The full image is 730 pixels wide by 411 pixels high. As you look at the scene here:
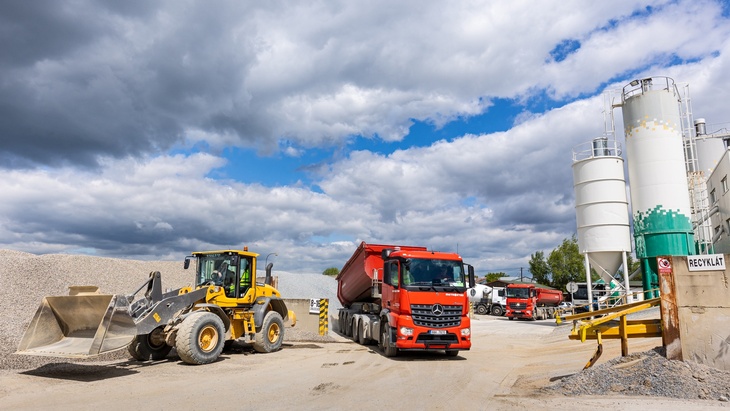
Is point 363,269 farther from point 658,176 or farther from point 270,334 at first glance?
point 658,176

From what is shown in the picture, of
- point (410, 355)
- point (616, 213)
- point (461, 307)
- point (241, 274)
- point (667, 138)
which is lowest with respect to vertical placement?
point (410, 355)

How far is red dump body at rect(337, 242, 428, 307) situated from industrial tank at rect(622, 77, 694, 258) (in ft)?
46.7

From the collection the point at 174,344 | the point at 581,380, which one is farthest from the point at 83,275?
the point at 581,380

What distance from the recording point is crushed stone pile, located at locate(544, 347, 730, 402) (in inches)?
307

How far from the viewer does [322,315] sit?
22.2 m

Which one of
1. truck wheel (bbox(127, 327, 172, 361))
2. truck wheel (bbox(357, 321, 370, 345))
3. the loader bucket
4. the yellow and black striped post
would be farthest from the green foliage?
the loader bucket

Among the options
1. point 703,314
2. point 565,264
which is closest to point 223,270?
point 703,314

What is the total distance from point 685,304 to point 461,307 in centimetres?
585

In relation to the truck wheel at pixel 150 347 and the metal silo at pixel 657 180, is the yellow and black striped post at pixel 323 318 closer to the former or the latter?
the truck wheel at pixel 150 347

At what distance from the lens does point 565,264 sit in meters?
66.9

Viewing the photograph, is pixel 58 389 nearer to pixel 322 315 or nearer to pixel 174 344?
pixel 174 344

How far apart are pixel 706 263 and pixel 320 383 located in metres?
7.34

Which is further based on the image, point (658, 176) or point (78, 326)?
point (658, 176)

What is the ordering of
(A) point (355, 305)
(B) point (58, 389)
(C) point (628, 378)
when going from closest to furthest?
(C) point (628, 378), (B) point (58, 389), (A) point (355, 305)
